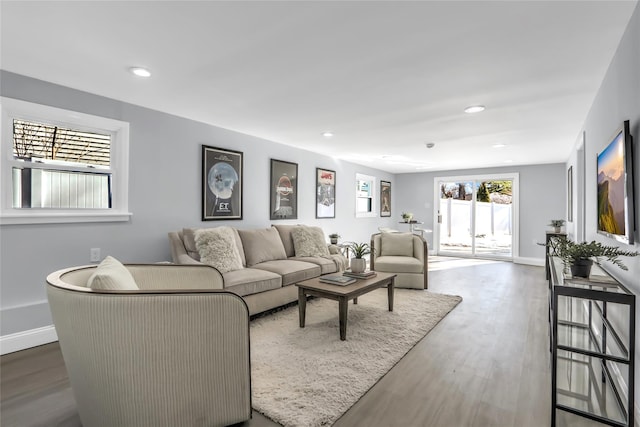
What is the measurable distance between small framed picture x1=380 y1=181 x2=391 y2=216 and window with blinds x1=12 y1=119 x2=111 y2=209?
6130 mm

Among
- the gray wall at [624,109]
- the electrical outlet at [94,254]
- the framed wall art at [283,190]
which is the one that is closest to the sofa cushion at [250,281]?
the electrical outlet at [94,254]

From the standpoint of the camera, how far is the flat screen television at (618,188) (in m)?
1.75

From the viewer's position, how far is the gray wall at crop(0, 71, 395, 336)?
8.79 ft

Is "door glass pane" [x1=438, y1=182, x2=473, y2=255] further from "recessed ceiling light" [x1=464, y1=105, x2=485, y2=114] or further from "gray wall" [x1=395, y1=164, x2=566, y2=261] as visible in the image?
"recessed ceiling light" [x1=464, y1=105, x2=485, y2=114]

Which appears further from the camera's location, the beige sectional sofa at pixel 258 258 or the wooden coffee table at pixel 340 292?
the beige sectional sofa at pixel 258 258

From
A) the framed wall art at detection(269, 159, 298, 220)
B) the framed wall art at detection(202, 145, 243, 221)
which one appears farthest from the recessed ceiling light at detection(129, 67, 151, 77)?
the framed wall art at detection(269, 159, 298, 220)

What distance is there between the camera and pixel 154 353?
147 cm

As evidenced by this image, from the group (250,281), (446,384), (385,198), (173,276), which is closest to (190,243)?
(250,281)

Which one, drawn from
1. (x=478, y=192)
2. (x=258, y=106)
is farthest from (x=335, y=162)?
(x=478, y=192)

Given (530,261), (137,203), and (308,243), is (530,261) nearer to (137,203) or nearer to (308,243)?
(308,243)

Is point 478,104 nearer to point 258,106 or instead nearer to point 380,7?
point 380,7

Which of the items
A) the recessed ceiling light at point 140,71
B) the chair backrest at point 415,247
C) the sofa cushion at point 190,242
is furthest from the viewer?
the chair backrest at point 415,247

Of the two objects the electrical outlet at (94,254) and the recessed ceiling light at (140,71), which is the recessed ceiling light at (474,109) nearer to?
the recessed ceiling light at (140,71)

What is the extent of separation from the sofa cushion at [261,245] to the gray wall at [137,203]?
1.23ft
